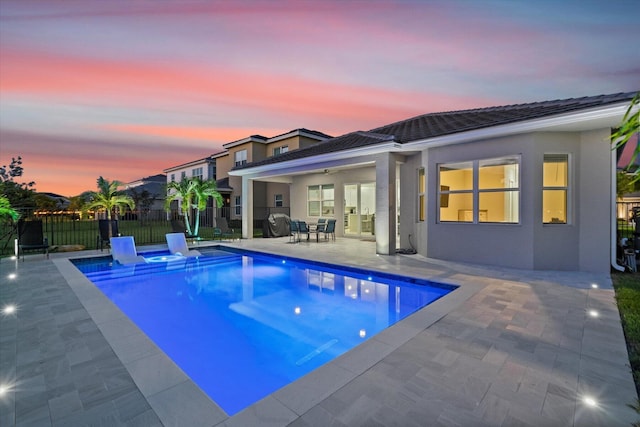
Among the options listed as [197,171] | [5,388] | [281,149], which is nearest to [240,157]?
[281,149]

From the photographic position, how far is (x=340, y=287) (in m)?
7.30

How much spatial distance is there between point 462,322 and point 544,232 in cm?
523

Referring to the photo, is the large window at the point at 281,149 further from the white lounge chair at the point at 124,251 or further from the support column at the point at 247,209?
the white lounge chair at the point at 124,251

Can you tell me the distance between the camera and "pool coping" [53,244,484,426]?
7.46 feet

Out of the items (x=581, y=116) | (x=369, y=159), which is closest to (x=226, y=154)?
(x=369, y=159)

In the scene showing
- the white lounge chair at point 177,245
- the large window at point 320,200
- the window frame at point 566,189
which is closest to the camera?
the window frame at point 566,189

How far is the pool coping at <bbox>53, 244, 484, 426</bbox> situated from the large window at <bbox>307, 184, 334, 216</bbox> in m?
12.5

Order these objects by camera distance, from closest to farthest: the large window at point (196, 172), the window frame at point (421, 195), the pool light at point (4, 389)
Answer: the pool light at point (4, 389) → the window frame at point (421, 195) → the large window at point (196, 172)

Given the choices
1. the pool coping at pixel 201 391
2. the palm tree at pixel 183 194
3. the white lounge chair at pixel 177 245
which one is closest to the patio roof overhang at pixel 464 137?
the palm tree at pixel 183 194

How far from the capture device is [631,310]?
460 cm

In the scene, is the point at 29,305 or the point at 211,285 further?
the point at 211,285

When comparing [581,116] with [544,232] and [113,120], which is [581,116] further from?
[113,120]

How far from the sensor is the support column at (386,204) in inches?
409

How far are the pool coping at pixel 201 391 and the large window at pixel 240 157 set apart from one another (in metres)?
21.2
